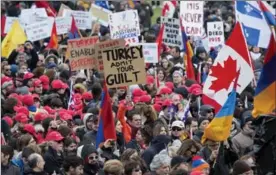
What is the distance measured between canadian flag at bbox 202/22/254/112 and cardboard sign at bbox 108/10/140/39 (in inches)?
266

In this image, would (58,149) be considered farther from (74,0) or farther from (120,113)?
(74,0)

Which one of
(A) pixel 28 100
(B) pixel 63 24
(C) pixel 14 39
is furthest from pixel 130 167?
(B) pixel 63 24

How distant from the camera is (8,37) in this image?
2628 centimetres

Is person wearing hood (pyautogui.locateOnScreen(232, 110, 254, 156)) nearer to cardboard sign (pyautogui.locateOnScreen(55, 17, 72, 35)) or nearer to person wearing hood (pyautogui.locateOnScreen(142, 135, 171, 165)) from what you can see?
person wearing hood (pyautogui.locateOnScreen(142, 135, 171, 165))

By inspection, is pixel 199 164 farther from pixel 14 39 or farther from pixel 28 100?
pixel 14 39

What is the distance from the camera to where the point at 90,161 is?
14531mm

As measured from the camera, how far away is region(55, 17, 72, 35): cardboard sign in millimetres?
27419

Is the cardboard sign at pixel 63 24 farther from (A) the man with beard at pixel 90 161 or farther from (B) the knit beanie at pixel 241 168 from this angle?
(B) the knit beanie at pixel 241 168

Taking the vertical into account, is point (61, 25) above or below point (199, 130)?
below

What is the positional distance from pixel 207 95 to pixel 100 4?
1385 centimetres

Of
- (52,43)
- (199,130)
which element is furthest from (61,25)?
(199,130)

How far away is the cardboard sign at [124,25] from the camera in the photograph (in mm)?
23953

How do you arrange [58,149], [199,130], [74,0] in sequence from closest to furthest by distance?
[58,149] → [199,130] → [74,0]

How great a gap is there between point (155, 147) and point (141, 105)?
2.10m
